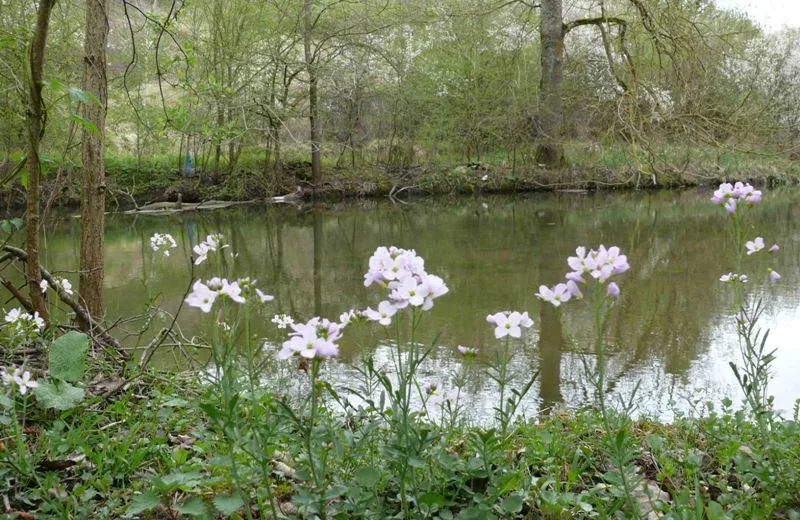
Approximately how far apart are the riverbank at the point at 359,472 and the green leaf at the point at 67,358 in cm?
12

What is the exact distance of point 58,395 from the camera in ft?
7.09

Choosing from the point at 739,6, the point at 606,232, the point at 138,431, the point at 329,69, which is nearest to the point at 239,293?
the point at 138,431

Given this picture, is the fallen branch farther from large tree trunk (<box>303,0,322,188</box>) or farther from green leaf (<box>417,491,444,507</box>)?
large tree trunk (<box>303,0,322,188</box>)

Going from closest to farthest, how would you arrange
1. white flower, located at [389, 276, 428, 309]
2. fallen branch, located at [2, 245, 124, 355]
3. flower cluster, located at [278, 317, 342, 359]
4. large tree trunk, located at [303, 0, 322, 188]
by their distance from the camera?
flower cluster, located at [278, 317, 342, 359], white flower, located at [389, 276, 428, 309], fallen branch, located at [2, 245, 124, 355], large tree trunk, located at [303, 0, 322, 188]

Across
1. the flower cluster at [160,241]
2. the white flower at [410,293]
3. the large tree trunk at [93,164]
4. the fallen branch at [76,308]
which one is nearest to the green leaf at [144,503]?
the white flower at [410,293]

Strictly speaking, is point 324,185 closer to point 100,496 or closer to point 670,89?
point 670,89

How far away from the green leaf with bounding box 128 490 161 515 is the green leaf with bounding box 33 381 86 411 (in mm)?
644

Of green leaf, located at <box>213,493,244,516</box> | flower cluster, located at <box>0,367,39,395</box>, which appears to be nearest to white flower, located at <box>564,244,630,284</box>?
green leaf, located at <box>213,493,244,516</box>

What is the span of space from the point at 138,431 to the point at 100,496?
0.40m

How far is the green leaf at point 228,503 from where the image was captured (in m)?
1.47

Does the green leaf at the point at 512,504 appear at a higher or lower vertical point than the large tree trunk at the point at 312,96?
lower

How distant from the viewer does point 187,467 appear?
188cm

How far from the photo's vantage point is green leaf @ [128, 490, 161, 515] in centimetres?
158

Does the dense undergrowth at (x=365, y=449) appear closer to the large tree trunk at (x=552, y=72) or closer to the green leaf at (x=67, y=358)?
the green leaf at (x=67, y=358)
